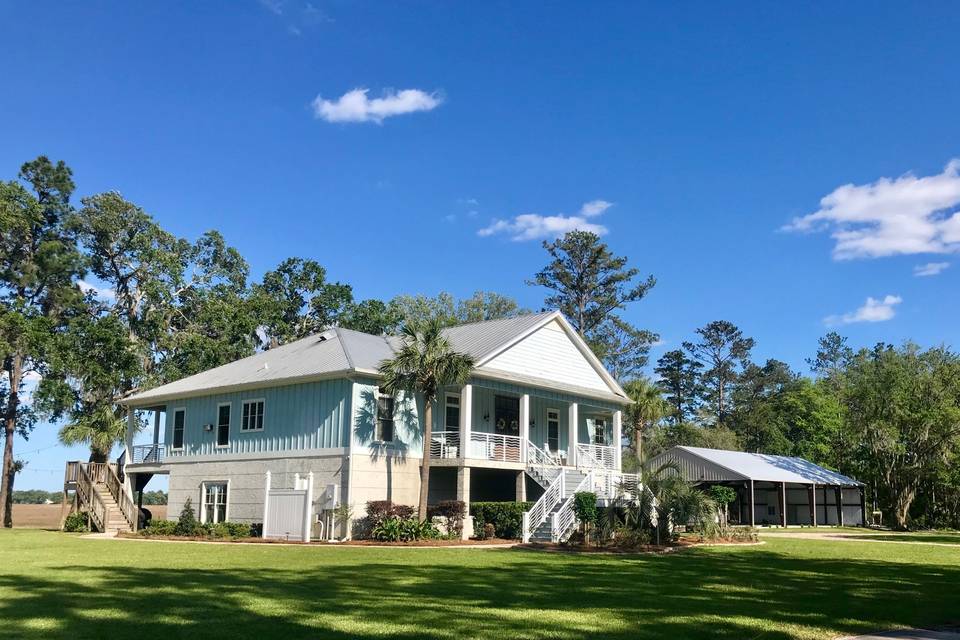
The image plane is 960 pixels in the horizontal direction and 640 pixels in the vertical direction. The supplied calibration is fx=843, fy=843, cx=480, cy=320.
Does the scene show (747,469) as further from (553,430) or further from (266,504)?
(266,504)

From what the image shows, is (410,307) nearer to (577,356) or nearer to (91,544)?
(577,356)

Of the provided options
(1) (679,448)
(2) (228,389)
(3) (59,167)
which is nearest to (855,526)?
(1) (679,448)

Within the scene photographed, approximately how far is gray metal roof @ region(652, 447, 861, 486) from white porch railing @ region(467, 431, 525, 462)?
16018 millimetres

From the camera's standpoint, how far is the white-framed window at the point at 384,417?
28.7m

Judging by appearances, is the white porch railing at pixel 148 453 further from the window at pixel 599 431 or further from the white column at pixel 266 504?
the window at pixel 599 431

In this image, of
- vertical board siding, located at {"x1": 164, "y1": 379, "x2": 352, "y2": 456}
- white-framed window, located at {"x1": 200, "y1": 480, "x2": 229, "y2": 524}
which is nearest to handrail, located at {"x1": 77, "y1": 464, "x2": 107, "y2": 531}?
vertical board siding, located at {"x1": 164, "y1": 379, "x2": 352, "y2": 456}

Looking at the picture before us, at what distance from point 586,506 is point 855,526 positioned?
33.5 meters

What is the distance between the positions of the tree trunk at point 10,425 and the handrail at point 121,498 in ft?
38.6

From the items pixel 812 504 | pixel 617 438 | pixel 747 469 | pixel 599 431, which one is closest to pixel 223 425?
pixel 617 438

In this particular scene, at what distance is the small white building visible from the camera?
45616 mm

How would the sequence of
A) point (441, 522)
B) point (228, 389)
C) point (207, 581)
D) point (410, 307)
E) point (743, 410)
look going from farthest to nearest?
point (743, 410) < point (410, 307) < point (228, 389) < point (441, 522) < point (207, 581)

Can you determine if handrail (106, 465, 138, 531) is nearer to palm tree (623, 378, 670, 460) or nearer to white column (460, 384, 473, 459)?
white column (460, 384, 473, 459)

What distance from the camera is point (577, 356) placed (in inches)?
1378

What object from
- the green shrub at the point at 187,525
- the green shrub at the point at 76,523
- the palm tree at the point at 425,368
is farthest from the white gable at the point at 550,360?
the green shrub at the point at 76,523
